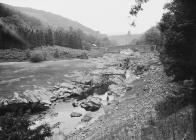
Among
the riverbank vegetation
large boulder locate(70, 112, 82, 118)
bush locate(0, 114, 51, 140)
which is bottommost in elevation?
large boulder locate(70, 112, 82, 118)

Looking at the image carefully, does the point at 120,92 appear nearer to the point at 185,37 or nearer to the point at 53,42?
the point at 185,37

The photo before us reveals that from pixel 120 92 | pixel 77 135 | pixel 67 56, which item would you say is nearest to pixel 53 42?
pixel 67 56

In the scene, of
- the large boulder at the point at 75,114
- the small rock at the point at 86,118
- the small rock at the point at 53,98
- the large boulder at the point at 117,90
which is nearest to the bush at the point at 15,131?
the small rock at the point at 86,118

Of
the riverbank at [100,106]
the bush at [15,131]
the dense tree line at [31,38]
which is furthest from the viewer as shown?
the dense tree line at [31,38]

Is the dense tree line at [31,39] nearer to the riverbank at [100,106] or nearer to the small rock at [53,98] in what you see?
the riverbank at [100,106]

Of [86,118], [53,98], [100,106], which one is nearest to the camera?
[86,118]

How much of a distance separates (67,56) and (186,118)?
8146 cm

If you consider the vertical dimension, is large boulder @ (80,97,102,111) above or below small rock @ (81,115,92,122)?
above

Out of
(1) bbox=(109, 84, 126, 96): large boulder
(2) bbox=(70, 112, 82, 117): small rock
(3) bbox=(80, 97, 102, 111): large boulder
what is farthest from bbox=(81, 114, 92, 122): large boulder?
(1) bbox=(109, 84, 126, 96): large boulder

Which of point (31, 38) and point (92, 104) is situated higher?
A: point (31, 38)

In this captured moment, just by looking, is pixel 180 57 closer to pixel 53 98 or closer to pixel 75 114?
pixel 75 114

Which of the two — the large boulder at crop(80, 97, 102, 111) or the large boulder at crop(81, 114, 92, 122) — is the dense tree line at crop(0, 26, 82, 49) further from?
the large boulder at crop(81, 114, 92, 122)

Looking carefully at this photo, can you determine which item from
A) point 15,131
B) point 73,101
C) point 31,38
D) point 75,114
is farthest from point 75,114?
point 31,38

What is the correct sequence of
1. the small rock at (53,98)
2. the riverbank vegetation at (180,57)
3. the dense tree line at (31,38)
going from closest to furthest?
1. the riverbank vegetation at (180,57)
2. the small rock at (53,98)
3. the dense tree line at (31,38)
